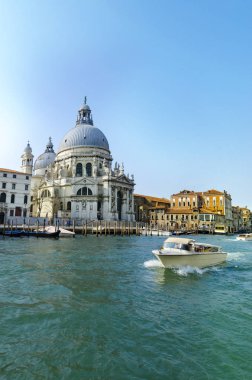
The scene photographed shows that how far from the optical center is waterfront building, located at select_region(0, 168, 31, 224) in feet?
153

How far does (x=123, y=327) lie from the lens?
23.9 ft

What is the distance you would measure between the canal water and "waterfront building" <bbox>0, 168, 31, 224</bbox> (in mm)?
35980

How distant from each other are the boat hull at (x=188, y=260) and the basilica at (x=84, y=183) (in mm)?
40799

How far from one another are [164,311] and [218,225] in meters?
62.1

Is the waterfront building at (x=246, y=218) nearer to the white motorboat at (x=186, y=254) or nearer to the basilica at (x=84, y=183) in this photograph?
the basilica at (x=84, y=183)

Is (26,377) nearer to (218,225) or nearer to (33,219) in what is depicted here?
(33,219)

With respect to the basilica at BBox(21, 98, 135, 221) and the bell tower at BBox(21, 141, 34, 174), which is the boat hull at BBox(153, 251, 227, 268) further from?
the bell tower at BBox(21, 141, 34, 174)

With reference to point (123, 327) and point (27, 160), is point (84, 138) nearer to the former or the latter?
point (27, 160)

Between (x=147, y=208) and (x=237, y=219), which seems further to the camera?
(x=237, y=219)

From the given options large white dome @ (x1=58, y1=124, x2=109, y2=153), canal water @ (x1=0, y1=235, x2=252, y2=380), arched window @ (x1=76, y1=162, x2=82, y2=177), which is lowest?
canal water @ (x1=0, y1=235, x2=252, y2=380)

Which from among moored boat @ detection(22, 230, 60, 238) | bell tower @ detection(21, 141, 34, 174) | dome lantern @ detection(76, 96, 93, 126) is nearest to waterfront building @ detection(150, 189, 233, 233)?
dome lantern @ detection(76, 96, 93, 126)

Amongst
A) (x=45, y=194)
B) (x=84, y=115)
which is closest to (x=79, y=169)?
(x=45, y=194)

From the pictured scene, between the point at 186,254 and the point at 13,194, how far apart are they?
38.4 m

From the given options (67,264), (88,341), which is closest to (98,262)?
(67,264)
